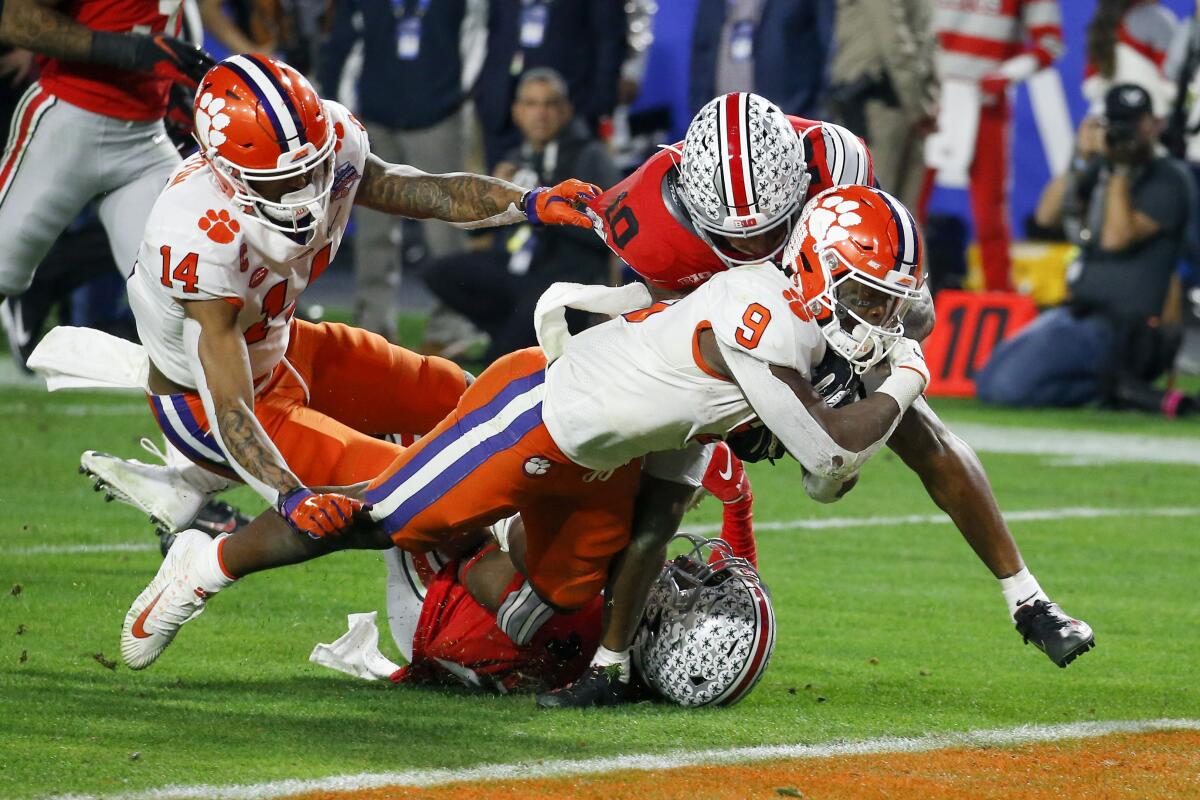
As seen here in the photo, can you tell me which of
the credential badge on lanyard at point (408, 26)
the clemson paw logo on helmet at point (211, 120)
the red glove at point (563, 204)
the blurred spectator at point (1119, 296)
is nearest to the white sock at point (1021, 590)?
the red glove at point (563, 204)

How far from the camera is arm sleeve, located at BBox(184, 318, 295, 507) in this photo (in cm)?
429

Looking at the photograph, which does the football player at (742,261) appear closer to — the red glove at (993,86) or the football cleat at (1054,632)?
the football cleat at (1054,632)

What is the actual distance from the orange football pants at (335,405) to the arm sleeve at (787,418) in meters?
1.16

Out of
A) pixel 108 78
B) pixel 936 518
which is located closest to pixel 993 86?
pixel 936 518

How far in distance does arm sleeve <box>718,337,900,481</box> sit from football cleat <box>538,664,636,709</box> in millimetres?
719

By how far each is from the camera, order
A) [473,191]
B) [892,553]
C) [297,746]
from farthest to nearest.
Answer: [892,553]
[473,191]
[297,746]

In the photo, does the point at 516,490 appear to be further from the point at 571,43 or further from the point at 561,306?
the point at 571,43

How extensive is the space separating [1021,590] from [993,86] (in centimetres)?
878

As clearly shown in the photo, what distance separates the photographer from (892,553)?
658 cm

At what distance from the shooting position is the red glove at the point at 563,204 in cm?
464

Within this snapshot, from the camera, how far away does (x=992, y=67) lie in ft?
42.0

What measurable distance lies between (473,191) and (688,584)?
1209mm

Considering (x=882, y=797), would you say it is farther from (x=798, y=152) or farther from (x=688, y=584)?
(x=798, y=152)

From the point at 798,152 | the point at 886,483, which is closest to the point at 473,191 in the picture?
the point at 798,152
